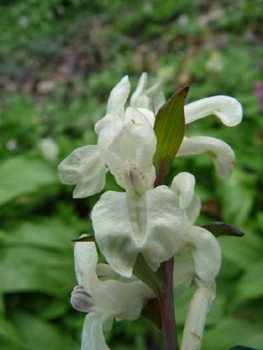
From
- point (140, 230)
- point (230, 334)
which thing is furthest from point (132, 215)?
point (230, 334)

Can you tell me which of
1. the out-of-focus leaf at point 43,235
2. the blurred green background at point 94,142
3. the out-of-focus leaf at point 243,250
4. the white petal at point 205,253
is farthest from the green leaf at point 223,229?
the out-of-focus leaf at point 43,235

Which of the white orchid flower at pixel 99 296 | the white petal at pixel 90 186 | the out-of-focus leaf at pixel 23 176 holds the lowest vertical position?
the out-of-focus leaf at pixel 23 176

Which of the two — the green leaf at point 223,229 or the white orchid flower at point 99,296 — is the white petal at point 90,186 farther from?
the green leaf at point 223,229

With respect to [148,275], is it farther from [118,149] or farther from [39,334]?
[39,334]

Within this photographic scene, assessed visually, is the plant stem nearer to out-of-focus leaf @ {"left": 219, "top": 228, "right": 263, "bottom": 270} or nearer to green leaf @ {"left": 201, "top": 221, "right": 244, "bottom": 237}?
green leaf @ {"left": 201, "top": 221, "right": 244, "bottom": 237}

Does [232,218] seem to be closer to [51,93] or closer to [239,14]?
[51,93]

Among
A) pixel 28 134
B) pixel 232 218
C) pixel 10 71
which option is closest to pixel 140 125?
pixel 232 218

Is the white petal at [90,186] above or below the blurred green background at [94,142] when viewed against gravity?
above
